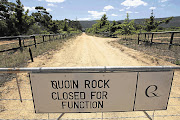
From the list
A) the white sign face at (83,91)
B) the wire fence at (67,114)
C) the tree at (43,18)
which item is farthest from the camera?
the tree at (43,18)

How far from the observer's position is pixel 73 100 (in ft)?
5.87

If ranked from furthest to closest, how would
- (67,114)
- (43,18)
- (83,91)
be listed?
(43,18) < (67,114) < (83,91)

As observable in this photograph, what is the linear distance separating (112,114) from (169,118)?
1.41 m

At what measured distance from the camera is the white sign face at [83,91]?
5.44 feet

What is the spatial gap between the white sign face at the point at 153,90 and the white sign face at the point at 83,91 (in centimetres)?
11

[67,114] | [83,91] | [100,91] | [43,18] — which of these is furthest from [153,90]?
[43,18]

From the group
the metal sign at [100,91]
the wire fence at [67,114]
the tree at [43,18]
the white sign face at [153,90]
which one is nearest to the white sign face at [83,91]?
the metal sign at [100,91]

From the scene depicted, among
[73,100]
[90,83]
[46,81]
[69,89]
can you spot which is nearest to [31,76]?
[46,81]

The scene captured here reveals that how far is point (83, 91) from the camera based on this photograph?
5.68 feet

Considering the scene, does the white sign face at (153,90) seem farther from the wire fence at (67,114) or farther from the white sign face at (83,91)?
the wire fence at (67,114)

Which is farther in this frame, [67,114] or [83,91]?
[67,114]

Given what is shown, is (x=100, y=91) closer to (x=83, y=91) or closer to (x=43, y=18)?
(x=83, y=91)

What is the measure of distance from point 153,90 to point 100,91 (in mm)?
861

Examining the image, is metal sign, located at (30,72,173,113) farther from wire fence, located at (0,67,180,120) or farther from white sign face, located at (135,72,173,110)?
wire fence, located at (0,67,180,120)
